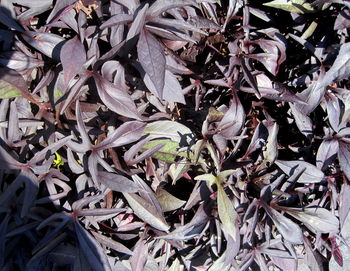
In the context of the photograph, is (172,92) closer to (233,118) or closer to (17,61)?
(233,118)

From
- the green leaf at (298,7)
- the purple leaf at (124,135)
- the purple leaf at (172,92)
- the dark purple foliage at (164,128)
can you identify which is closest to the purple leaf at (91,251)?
the dark purple foliage at (164,128)

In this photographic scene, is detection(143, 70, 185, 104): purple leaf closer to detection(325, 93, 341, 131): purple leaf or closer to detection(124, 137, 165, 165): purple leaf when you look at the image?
detection(124, 137, 165, 165): purple leaf

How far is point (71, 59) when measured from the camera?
116 cm

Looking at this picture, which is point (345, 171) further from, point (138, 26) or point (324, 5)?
point (138, 26)

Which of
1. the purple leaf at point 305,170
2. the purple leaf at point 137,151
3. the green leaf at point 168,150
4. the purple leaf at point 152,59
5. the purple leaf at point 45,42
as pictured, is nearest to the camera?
the purple leaf at point 152,59

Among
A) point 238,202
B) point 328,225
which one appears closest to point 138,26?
point 238,202

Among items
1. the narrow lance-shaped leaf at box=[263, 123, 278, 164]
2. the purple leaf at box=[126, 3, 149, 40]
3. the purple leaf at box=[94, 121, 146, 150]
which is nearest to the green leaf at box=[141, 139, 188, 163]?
the purple leaf at box=[94, 121, 146, 150]

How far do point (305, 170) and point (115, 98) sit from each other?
2.53 feet

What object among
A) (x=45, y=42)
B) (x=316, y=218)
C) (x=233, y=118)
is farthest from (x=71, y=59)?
(x=316, y=218)

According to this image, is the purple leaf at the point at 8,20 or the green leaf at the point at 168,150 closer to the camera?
the purple leaf at the point at 8,20

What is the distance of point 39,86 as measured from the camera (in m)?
1.32

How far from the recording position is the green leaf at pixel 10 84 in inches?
49.4

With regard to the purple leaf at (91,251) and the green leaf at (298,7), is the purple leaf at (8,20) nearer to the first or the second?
the purple leaf at (91,251)

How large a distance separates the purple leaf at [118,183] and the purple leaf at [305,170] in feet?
1.91
